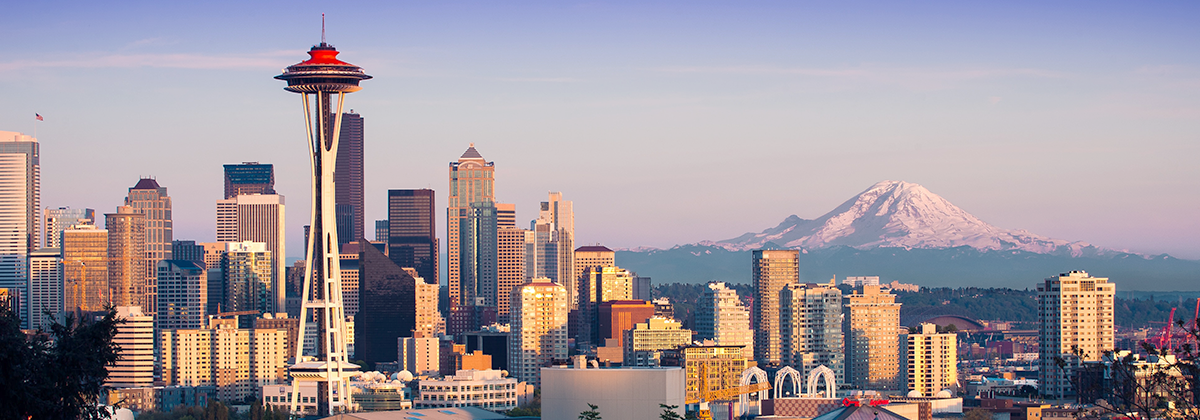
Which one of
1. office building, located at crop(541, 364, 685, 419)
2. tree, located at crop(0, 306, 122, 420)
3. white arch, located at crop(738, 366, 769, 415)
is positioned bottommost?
white arch, located at crop(738, 366, 769, 415)

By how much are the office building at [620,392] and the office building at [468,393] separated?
74048mm

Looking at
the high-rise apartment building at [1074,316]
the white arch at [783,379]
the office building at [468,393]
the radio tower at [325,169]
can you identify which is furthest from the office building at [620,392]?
the high-rise apartment building at [1074,316]

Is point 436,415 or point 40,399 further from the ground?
point 40,399

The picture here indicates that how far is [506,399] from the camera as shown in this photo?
170m

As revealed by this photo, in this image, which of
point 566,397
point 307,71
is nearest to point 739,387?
point 307,71

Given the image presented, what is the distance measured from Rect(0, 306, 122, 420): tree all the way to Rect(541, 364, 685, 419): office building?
1960 inches

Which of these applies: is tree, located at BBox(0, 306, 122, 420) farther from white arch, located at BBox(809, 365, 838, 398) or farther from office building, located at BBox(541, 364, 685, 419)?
white arch, located at BBox(809, 365, 838, 398)

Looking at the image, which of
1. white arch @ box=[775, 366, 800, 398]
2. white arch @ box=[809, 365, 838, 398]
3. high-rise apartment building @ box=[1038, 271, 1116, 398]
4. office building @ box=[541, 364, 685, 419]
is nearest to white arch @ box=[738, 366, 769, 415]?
white arch @ box=[775, 366, 800, 398]

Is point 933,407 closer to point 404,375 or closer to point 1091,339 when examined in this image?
point 1091,339

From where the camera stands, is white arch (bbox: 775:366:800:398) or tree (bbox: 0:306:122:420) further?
white arch (bbox: 775:366:800:398)

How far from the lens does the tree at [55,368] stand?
36438 mm

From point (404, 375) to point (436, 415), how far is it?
8500 centimetres

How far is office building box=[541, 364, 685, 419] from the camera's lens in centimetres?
8825

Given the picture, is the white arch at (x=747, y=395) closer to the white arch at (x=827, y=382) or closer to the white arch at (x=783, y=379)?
the white arch at (x=783, y=379)
